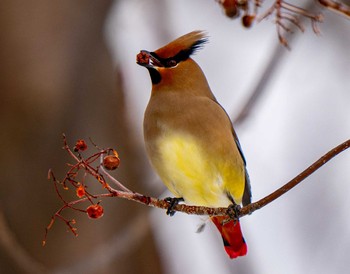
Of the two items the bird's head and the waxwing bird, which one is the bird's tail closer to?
the waxwing bird

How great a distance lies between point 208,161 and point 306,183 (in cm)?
207

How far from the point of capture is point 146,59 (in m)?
2.31

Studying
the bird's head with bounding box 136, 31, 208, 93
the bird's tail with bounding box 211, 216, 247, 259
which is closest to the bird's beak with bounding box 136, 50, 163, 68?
the bird's head with bounding box 136, 31, 208, 93

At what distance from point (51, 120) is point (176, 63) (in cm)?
51

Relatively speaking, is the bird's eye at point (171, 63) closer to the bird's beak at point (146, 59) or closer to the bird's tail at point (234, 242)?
the bird's beak at point (146, 59)

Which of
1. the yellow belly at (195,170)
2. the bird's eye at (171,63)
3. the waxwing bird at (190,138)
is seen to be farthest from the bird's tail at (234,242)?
the bird's eye at (171,63)

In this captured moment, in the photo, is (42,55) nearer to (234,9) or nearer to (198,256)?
(234,9)

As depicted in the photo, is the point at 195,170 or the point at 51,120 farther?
the point at 51,120

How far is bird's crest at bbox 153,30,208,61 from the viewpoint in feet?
7.83

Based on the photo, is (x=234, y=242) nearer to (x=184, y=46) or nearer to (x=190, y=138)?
(x=190, y=138)

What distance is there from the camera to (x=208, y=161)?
2492mm

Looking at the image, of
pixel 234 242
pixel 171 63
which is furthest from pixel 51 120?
pixel 234 242

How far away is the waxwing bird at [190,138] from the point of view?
8.05 ft

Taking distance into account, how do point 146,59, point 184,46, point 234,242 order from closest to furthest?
point 146,59, point 184,46, point 234,242
